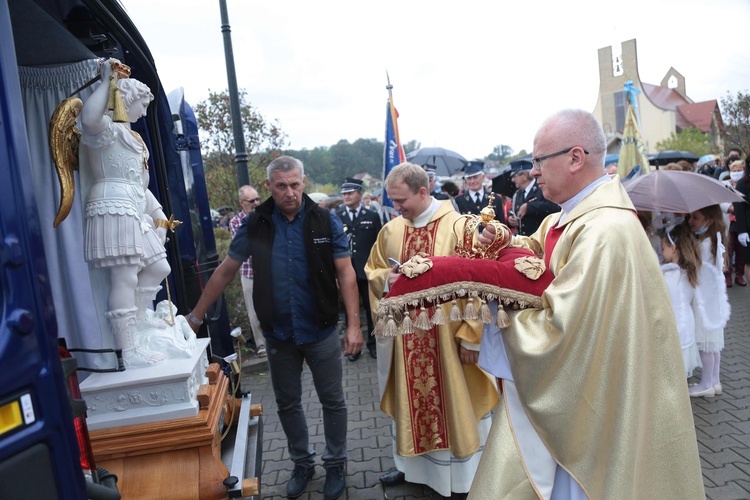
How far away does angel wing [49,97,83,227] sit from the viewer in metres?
2.25

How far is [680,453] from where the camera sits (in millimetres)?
2066

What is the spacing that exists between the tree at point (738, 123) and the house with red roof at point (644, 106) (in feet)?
69.9

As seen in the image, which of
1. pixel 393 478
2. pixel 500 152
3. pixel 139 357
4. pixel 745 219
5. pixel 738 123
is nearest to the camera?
pixel 139 357

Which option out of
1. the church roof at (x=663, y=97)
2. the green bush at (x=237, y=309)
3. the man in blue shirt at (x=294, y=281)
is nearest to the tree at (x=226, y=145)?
the green bush at (x=237, y=309)

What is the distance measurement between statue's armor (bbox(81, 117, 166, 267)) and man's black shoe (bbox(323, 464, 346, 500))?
6.33ft

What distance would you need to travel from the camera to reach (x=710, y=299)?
16.0 ft

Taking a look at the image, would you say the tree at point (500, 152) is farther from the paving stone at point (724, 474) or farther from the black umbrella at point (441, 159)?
the paving stone at point (724, 474)

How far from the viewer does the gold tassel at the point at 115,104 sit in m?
2.26

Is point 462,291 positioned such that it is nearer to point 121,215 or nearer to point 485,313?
point 485,313

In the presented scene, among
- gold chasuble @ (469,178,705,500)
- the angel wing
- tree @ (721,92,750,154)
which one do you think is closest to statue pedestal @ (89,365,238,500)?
the angel wing

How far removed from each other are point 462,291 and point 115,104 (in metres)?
1.58

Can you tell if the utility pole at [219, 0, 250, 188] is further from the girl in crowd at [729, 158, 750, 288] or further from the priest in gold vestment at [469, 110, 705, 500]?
the girl in crowd at [729, 158, 750, 288]

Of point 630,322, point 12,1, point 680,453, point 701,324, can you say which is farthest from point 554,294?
point 701,324

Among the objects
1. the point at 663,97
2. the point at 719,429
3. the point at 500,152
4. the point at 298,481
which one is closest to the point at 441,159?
the point at 719,429
